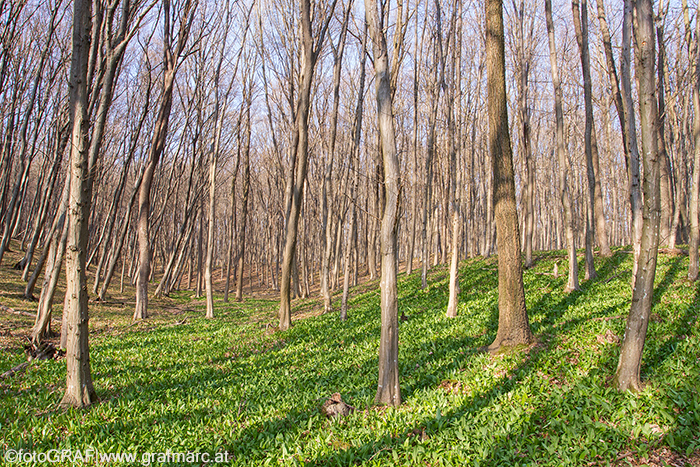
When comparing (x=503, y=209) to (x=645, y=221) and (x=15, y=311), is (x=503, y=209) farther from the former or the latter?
(x=15, y=311)

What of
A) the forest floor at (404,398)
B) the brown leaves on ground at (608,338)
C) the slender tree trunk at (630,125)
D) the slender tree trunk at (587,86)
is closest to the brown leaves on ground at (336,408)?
the forest floor at (404,398)

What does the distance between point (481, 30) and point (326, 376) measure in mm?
13653

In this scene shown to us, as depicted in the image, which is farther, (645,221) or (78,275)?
(78,275)

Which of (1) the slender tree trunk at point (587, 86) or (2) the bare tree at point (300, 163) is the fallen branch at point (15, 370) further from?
(1) the slender tree trunk at point (587, 86)

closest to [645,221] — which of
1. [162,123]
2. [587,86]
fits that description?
[587,86]

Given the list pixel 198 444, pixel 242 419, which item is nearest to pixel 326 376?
pixel 242 419

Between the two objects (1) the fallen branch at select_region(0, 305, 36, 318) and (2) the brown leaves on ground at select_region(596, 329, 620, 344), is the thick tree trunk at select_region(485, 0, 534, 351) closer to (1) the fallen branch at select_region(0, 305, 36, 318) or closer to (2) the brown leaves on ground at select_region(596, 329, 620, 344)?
(2) the brown leaves on ground at select_region(596, 329, 620, 344)

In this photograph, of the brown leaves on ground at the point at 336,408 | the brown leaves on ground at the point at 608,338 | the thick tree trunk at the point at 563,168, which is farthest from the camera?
the thick tree trunk at the point at 563,168

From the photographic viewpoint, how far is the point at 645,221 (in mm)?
4336

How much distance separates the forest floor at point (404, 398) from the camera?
12.4 ft

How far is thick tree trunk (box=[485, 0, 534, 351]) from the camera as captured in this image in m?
6.27

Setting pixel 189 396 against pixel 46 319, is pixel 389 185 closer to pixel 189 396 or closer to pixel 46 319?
pixel 189 396

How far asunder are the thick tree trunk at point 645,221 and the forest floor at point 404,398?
1.08 ft

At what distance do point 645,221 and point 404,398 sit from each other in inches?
139
